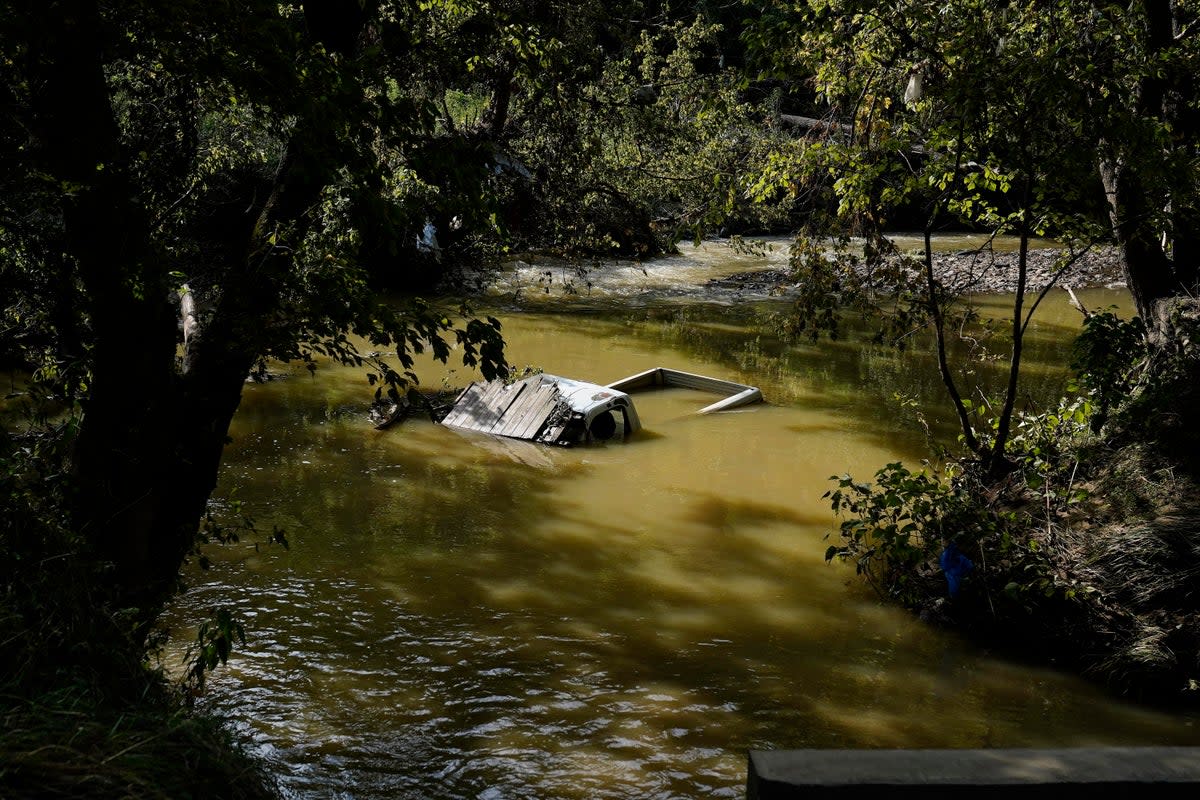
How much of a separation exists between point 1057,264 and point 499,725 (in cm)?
563

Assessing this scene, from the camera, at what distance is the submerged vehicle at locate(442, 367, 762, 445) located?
1250 centimetres

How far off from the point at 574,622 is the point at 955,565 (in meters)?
2.88

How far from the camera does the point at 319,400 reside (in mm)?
14031

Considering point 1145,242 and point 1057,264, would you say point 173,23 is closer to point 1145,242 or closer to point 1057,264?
point 1057,264

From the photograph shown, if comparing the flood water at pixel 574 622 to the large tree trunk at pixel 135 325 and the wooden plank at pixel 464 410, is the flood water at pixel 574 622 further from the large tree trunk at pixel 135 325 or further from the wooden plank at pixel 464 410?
the large tree trunk at pixel 135 325

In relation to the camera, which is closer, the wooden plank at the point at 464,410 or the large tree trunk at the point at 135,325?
the large tree trunk at the point at 135,325

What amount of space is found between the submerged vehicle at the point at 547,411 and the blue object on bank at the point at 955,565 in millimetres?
5368

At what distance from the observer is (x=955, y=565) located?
791 centimetres

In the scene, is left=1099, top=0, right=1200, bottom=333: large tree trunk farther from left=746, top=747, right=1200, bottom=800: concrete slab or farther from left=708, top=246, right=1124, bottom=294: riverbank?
left=708, top=246, right=1124, bottom=294: riverbank

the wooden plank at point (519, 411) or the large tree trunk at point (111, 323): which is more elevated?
the large tree trunk at point (111, 323)

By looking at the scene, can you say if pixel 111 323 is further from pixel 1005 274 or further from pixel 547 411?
pixel 1005 274

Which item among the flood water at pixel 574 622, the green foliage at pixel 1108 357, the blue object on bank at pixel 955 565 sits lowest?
the flood water at pixel 574 622

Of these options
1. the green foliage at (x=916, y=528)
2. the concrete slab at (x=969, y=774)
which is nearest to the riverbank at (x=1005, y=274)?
the green foliage at (x=916, y=528)

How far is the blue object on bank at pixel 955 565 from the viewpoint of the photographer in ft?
25.9
